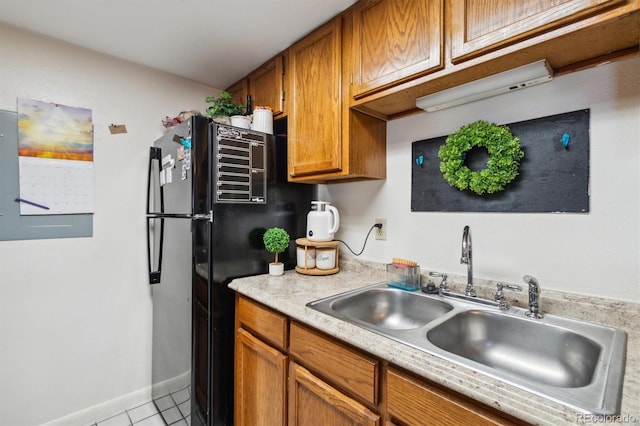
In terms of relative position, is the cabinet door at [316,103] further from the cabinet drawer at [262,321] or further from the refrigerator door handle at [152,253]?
the refrigerator door handle at [152,253]

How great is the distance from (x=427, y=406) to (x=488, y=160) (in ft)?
3.16

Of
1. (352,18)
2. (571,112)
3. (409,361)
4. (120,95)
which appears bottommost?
(409,361)

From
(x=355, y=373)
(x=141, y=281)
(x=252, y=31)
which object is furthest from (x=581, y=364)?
(x=141, y=281)

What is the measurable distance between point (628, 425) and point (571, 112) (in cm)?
100

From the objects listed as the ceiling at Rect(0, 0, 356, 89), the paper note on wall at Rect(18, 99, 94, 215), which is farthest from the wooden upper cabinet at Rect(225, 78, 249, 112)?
the paper note on wall at Rect(18, 99, 94, 215)

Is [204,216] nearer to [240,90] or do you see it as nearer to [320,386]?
[320,386]

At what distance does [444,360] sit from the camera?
2.39ft

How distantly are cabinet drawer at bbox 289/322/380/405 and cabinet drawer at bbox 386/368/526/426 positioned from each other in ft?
0.20

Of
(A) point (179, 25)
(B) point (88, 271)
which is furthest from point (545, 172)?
(B) point (88, 271)

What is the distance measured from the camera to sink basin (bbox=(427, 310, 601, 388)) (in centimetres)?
88

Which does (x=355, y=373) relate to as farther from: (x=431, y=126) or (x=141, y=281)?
(x=141, y=281)

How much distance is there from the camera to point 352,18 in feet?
4.61

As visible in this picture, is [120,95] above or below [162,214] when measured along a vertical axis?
above

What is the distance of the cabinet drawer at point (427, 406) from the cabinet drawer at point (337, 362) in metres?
0.06
